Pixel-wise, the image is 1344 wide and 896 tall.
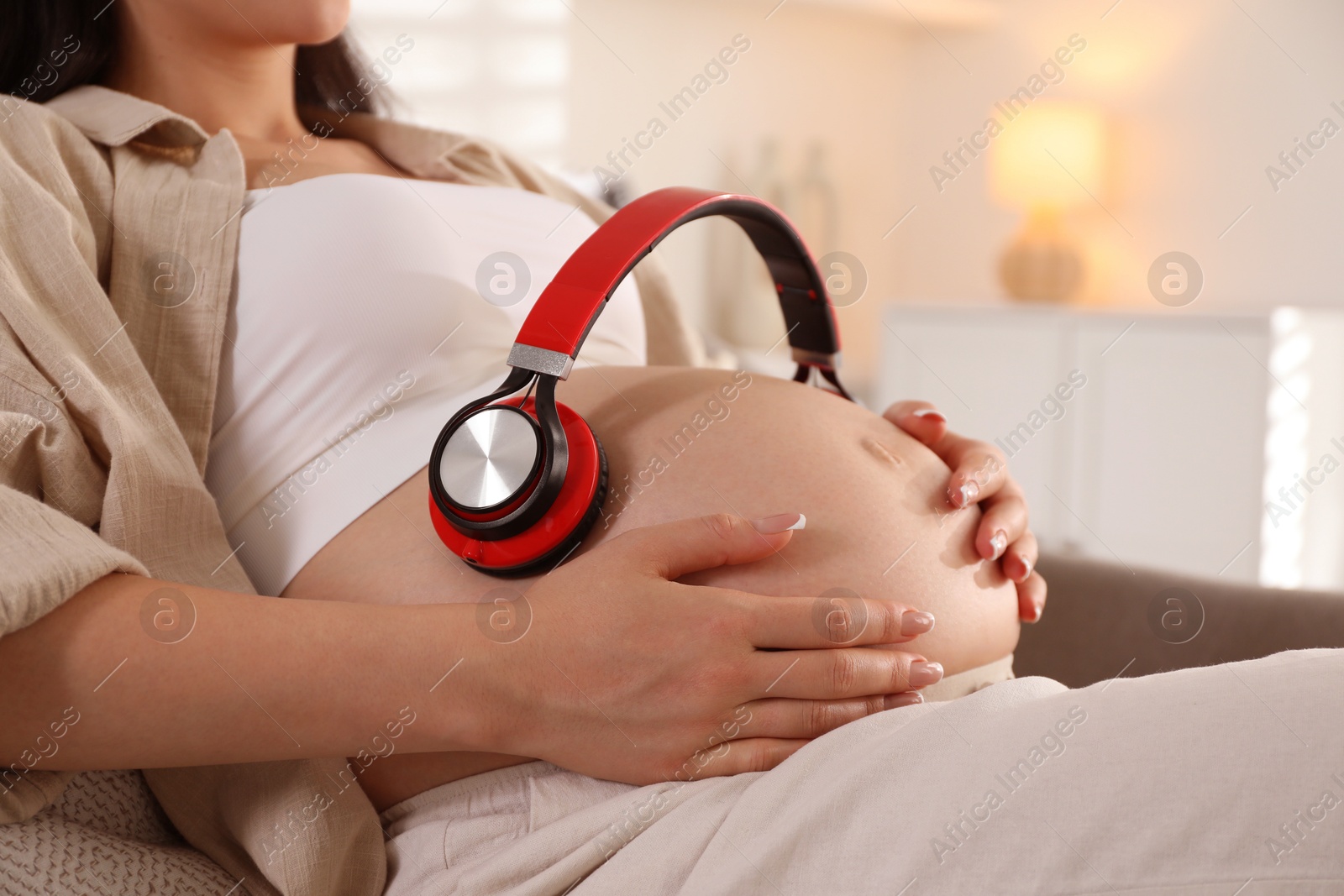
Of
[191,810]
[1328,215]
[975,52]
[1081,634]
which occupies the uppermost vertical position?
[975,52]

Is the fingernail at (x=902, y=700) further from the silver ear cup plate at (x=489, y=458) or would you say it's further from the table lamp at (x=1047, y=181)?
the table lamp at (x=1047, y=181)

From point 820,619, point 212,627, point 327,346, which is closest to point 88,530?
Answer: point 212,627

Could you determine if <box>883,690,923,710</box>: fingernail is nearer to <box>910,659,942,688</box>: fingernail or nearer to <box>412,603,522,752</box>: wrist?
<box>910,659,942,688</box>: fingernail

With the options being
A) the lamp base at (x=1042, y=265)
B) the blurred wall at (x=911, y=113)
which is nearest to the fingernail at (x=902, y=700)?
the blurred wall at (x=911, y=113)

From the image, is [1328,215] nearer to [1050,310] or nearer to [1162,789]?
[1050,310]

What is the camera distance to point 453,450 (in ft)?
1.73

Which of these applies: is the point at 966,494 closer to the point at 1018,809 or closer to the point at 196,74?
the point at 1018,809

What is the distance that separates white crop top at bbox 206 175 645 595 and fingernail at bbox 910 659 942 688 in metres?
0.33

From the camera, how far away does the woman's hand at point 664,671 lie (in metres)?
0.48

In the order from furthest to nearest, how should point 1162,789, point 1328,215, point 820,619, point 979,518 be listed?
point 1328,215 → point 979,518 → point 820,619 → point 1162,789

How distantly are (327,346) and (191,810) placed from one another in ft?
0.98

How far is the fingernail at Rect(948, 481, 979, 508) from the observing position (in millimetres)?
629

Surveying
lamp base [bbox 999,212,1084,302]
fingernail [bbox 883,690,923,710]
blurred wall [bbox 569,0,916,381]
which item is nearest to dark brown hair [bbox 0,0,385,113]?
fingernail [bbox 883,690,923,710]

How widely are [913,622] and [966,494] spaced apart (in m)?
0.14
